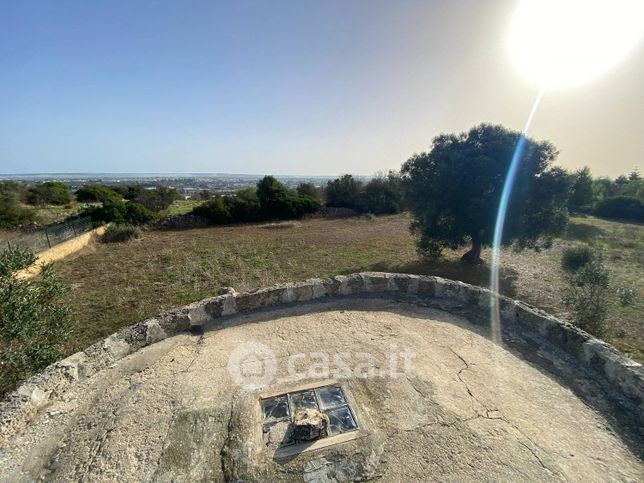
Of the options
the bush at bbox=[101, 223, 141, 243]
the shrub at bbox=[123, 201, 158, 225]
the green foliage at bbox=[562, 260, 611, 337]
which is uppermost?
the green foliage at bbox=[562, 260, 611, 337]

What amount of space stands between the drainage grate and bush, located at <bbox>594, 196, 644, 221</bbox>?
3372cm

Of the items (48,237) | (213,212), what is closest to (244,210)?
(213,212)

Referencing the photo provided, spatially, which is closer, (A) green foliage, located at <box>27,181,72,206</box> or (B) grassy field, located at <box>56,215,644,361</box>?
(B) grassy field, located at <box>56,215,644,361</box>

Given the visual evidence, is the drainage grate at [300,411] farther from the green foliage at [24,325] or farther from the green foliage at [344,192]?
the green foliage at [344,192]

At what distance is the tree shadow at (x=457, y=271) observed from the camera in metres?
8.38

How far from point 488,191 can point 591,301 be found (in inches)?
154

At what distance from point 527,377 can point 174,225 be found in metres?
20.4

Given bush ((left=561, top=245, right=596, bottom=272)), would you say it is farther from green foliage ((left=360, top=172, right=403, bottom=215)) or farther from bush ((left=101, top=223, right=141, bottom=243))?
bush ((left=101, top=223, right=141, bottom=243))

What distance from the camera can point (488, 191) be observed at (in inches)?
333

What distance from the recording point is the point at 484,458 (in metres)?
2.67

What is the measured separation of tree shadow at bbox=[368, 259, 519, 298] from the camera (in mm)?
8375

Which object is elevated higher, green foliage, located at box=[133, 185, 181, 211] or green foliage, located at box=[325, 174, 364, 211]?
green foliage, located at box=[325, 174, 364, 211]

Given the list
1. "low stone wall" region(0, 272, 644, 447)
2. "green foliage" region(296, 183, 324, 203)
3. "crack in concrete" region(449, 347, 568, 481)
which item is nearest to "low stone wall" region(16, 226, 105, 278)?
"low stone wall" region(0, 272, 644, 447)

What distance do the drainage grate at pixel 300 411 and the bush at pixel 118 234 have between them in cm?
1553
